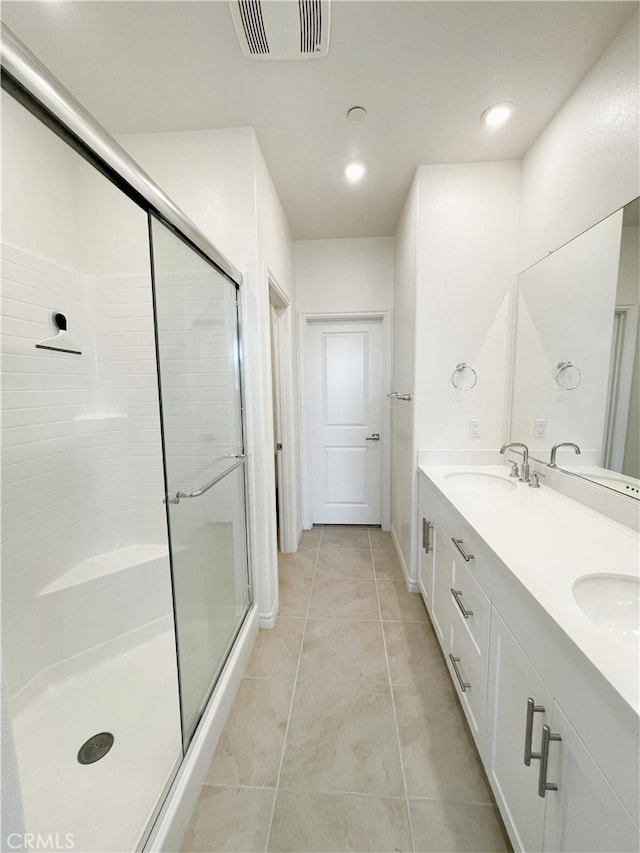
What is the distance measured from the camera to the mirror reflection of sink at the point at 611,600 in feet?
2.86

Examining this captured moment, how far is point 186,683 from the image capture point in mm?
1201

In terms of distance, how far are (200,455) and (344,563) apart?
173 cm

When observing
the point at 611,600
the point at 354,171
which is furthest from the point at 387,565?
the point at 354,171

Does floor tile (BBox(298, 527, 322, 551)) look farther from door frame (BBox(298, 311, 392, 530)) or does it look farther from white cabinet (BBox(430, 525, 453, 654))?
white cabinet (BBox(430, 525, 453, 654))

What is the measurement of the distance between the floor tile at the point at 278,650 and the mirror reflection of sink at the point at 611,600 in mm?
1365

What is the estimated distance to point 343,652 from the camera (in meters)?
1.79

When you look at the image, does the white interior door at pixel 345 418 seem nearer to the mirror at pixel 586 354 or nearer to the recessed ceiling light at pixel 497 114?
the mirror at pixel 586 354

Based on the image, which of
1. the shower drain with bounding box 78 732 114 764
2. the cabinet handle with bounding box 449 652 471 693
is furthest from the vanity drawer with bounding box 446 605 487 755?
the shower drain with bounding box 78 732 114 764

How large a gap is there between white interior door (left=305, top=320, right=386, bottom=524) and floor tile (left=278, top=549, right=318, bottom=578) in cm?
57

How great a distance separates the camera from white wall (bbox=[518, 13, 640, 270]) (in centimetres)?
121

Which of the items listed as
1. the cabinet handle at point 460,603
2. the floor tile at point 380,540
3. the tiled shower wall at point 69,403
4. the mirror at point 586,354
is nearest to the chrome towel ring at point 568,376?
the mirror at point 586,354

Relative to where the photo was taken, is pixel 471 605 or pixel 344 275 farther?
pixel 344 275

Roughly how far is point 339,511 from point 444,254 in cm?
237

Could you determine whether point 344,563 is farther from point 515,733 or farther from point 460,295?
point 460,295
